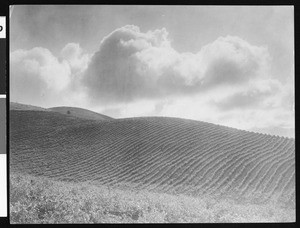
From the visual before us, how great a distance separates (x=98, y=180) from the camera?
10.5 m

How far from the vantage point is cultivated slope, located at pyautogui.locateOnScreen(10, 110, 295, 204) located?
10055 mm

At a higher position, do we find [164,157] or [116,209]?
[164,157]

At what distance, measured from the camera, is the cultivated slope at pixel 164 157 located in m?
10.1

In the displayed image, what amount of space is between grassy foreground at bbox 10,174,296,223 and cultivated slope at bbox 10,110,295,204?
1504 millimetres

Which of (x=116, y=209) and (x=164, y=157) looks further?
(x=164, y=157)

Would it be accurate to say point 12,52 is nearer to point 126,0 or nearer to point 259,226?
point 126,0

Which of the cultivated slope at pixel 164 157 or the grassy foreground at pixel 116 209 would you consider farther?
the cultivated slope at pixel 164 157

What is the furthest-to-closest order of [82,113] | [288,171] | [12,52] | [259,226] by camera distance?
[82,113] < [288,171] < [12,52] < [259,226]

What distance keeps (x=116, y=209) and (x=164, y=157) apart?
5740mm

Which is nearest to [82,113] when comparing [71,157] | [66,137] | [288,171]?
[66,137]

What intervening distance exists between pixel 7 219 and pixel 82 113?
18.1m

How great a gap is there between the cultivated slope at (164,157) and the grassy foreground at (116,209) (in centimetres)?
150

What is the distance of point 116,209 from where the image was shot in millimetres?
6977

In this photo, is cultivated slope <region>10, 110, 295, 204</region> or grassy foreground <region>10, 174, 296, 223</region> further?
cultivated slope <region>10, 110, 295, 204</region>
